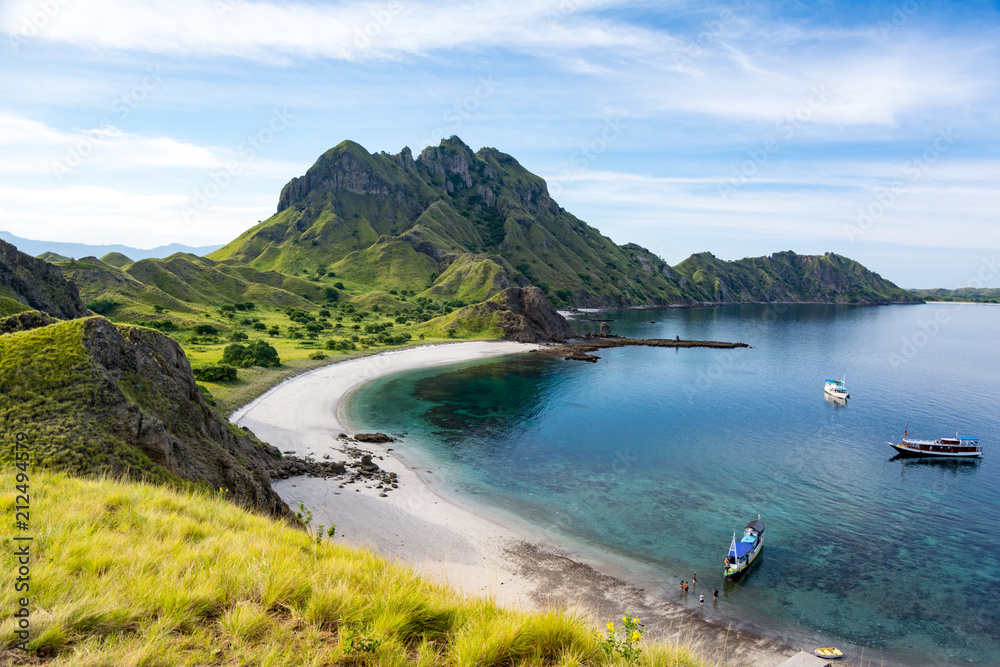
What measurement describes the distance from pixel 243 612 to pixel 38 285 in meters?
63.0

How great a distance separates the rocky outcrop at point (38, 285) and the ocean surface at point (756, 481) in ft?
105

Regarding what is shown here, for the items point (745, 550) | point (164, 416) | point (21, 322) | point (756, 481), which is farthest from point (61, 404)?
point (756, 481)

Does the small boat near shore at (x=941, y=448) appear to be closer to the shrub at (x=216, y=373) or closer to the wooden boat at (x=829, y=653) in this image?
the wooden boat at (x=829, y=653)

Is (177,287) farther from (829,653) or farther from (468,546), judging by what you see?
(829,653)

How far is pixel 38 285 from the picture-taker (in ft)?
162

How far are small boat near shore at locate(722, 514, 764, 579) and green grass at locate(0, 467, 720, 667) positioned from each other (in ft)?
85.3

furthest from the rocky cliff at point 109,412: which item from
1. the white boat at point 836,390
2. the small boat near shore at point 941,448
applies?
the white boat at point 836,390

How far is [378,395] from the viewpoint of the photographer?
7100cm

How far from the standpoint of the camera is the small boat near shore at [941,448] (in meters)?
53.0

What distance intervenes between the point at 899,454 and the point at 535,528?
159ft

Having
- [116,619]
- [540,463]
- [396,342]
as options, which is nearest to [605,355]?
[396,342]

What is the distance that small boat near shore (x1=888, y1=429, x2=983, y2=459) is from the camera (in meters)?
53.0

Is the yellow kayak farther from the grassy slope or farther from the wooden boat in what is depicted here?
the grassy slope

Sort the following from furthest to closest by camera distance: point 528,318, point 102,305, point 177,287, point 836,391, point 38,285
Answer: point 177,287 → point 528,318 → point 102,305 → point 836,391 → point 38,285
